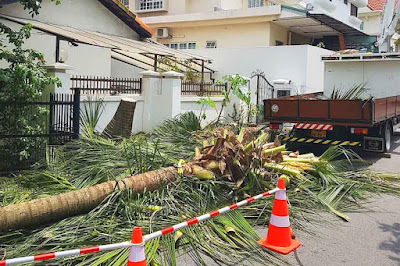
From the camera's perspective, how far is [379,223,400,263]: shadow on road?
4719mm

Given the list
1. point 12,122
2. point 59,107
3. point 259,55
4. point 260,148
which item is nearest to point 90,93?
point 59,107

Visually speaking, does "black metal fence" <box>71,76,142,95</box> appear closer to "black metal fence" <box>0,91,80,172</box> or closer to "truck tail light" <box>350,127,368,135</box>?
"black metal fence" <box>0,91,80,172</box>

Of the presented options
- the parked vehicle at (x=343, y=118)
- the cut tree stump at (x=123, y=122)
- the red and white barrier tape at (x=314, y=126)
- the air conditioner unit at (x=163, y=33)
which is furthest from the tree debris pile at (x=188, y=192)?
the air conditioner unit at (x=163, y=33)

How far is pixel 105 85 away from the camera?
467 inches

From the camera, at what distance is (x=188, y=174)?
592 cm

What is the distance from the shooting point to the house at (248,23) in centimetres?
2288

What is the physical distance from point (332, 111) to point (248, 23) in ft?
49.2

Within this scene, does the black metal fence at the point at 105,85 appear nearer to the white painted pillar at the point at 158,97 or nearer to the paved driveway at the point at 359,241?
the white painted pillar at the point at 158,97

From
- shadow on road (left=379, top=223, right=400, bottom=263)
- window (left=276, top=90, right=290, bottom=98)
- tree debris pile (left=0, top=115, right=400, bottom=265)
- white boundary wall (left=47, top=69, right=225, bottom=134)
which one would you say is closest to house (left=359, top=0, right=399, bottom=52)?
window (left=276, top=90, right=290, bottom=98)

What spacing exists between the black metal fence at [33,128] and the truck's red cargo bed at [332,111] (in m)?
5.28

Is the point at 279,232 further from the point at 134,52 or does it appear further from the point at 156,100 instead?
the point at 134,52

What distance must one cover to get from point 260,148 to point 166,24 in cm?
2122

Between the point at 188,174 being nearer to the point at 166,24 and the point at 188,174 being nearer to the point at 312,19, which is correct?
the point at 312,19

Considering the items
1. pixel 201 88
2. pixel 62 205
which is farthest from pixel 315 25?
pixel 62 205
